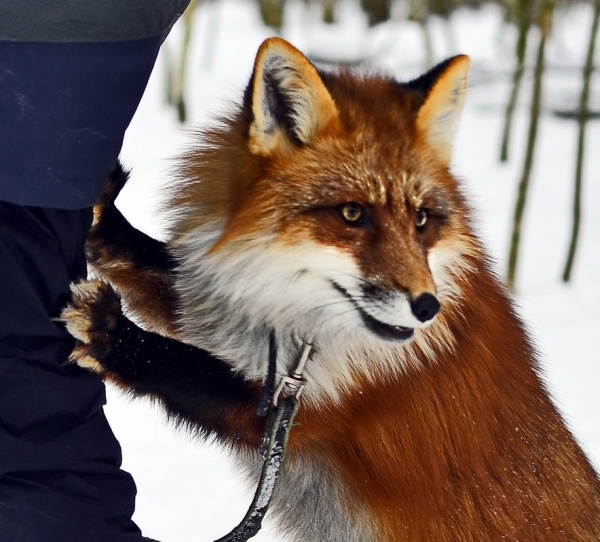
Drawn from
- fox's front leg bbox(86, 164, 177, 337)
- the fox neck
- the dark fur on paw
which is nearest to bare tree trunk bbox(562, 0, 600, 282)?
the fox neck

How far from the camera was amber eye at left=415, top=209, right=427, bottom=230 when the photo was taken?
2812 millimetres

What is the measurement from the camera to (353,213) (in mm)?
2730

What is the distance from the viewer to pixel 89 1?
205cm

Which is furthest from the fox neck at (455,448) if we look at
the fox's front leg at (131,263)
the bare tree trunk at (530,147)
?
the bare tree trunk at (530,147)

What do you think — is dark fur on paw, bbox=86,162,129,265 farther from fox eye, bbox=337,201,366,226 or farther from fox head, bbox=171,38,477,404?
fox eye, bbox=337,201,366,226

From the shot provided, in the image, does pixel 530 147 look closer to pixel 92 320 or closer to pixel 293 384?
pixel 293 384

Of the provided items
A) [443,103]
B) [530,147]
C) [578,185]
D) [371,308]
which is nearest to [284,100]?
[443,103]

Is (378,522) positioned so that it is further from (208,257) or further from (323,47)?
(323,47)

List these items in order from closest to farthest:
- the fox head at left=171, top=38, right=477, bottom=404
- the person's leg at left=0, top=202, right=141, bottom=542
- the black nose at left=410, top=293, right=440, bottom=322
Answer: the person's leg at left=0, top=202, right=141, bottom=542 → the black nose at left=410, top=293, right=440, bottom=322 → the fox head at left=171, top=38, right=477, bottom=404

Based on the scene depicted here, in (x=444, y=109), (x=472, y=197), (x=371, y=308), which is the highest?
(x=444, y=109)

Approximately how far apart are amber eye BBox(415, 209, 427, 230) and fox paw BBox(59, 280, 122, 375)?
0.94 m

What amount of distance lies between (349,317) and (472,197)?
857 millimetres

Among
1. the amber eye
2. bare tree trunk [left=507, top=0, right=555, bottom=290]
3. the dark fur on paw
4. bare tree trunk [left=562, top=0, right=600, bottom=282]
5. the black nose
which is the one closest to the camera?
the black nose

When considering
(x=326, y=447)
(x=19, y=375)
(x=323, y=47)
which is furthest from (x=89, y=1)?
(x=323, y=47)
